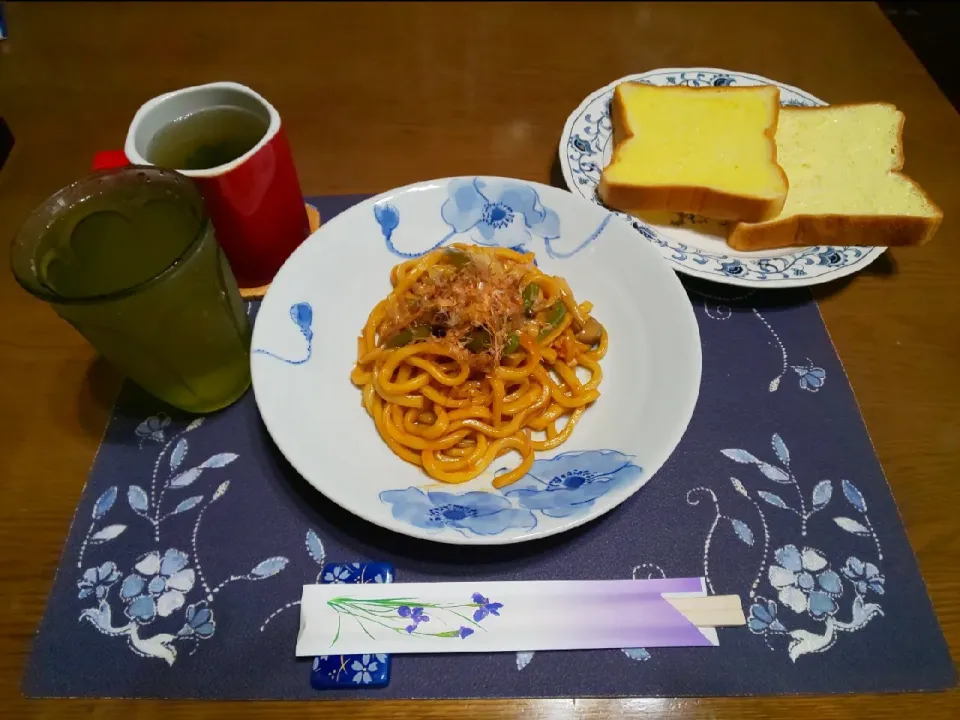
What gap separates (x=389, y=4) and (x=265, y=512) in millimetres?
2156

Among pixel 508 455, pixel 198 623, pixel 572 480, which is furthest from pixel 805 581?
pixel 198 623

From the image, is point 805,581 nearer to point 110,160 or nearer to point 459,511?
point 459,511

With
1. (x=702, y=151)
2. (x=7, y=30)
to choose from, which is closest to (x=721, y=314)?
(x=702, y=151)

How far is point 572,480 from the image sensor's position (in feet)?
3.74

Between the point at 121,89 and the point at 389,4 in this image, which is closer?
the point at 121,89

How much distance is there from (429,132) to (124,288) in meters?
1.19

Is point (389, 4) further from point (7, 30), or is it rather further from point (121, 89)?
point (7, 30)

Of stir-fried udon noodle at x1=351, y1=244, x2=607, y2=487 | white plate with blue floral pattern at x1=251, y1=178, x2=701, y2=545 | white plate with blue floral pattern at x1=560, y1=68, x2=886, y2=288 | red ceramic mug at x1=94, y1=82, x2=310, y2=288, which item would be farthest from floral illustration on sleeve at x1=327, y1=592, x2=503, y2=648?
white plate with blue floral pattern at x1=560, y1=68, x2=886, y2=288

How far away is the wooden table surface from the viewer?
115cm

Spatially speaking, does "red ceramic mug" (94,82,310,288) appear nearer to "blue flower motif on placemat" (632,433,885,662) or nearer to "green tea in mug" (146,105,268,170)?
"green tea in mug" (146,105,268,170)

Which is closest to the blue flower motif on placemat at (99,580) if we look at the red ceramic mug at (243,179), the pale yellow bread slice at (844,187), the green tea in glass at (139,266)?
the green tea in glass at (139,266)

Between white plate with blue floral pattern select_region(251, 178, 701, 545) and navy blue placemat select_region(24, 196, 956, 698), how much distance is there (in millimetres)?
130

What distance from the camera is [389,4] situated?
2.49 metres

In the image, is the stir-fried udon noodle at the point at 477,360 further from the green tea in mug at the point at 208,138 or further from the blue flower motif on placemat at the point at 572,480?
the green tea in mug at the point at 208,138
